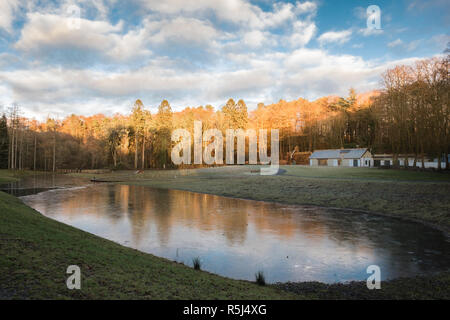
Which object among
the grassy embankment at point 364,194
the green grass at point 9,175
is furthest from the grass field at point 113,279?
the green grass at point 9,175

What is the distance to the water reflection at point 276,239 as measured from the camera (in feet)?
28.2

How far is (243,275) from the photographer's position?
789 centimetres

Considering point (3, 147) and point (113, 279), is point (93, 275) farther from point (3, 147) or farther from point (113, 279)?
point (3, 147)

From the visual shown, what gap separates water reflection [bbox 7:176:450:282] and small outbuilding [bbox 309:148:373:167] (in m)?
42.9

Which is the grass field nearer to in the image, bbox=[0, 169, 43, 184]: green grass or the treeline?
bbox=[0, 169, 43, 184]: green grass

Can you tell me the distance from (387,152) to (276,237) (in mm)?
55388

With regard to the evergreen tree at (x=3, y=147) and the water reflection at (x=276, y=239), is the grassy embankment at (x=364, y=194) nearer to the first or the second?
the water reflection at (x=276, y=239)

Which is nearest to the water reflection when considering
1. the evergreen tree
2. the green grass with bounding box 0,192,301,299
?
the green grass with bounding box 0,192,301,299

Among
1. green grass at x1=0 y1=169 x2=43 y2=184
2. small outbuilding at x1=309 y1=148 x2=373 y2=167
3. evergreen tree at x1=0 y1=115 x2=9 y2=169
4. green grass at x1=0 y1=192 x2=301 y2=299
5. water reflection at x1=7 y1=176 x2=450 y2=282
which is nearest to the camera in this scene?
green grass at x1=0 y1=192 x2=301 y2=299

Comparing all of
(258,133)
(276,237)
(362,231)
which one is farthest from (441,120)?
(258,133)

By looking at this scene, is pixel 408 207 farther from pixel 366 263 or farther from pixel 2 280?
pixel 2 280

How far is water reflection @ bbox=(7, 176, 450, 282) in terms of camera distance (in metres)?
8.61

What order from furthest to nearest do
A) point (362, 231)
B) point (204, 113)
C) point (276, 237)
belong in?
point (204, 113) < point (362, 231) < point (276, 237)

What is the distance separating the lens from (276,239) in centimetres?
1208
